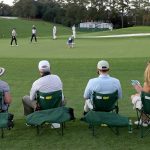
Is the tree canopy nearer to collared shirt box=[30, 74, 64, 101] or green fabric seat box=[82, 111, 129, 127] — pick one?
collared shirt box=[30, 74, 64, 101]

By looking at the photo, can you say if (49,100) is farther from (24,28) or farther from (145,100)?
(24,28)

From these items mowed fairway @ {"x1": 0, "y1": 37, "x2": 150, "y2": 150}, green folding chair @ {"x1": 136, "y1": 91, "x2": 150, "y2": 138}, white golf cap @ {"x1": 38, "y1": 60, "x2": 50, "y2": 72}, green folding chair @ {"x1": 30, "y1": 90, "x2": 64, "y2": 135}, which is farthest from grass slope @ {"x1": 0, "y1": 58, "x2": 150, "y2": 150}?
white golf cap @ {"x1": 38, "y1": 60, "x2": 50, "y2": 72}

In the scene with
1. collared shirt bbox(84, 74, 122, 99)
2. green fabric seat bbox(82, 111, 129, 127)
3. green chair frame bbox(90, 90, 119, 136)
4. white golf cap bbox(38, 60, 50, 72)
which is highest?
white golf cap bbox(38, 60, 50, 72)

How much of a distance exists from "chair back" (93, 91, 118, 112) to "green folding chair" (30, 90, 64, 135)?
651mm

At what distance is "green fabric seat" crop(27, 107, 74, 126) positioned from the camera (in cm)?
723

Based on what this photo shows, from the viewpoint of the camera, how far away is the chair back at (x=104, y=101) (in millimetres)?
7582

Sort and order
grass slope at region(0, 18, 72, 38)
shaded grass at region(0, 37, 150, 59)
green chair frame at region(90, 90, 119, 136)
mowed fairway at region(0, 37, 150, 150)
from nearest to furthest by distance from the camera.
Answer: mowed fairway at region(0, 37, 150, 150)
green chair frame at region(90, 90, 119, 136)
shaded grass at region(0, 37, 150, 59)
grass slope at region(0, 18, 72, 38)

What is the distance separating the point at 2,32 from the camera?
270ft

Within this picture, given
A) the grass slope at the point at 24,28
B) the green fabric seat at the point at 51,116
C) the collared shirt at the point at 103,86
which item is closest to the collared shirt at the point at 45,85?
the green fabric seat at the point at 51,116

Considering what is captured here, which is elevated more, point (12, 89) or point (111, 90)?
point (111, 90)

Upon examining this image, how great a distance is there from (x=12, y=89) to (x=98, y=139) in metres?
6.86

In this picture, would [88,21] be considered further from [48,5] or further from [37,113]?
[37,113]

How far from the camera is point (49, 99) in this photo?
7676 millimetres

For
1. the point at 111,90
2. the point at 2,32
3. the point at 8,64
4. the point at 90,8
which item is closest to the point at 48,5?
the point at 90,8
